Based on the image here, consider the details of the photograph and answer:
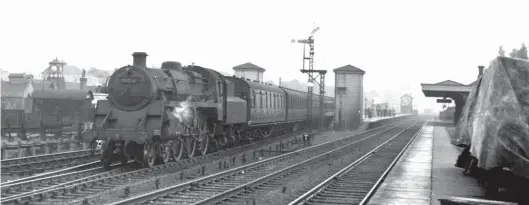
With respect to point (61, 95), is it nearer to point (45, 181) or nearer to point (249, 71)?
point (249, 71)

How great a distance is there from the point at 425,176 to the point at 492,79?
15.9 ft

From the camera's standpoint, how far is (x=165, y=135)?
42.4 feet

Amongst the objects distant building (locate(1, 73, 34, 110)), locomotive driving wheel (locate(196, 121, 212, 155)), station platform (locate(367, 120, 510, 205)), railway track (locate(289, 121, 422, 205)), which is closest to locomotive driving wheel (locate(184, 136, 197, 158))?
locomotive driving wheel (locate(196, 121, 212, 155))

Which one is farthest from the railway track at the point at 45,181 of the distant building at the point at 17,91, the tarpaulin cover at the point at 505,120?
the distant building at the point at 17,91

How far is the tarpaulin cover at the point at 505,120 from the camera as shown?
6.65 m

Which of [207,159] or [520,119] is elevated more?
[520,119]

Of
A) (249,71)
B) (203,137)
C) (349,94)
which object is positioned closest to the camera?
(203,137)

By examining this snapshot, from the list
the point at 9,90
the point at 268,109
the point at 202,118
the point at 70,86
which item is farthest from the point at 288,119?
the point at 70,86

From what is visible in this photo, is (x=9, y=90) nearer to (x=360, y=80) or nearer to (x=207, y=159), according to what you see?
(x=360, y=80)

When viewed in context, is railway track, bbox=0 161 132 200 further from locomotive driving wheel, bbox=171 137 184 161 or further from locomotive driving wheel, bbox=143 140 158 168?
locomotive driving wheel, bbox=171 137 184 161

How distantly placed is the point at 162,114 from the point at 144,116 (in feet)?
1.73

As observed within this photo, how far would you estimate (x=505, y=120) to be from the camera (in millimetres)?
6902

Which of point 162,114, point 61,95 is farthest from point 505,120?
point 61,95

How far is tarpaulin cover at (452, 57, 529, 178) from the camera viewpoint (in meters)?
6.65
